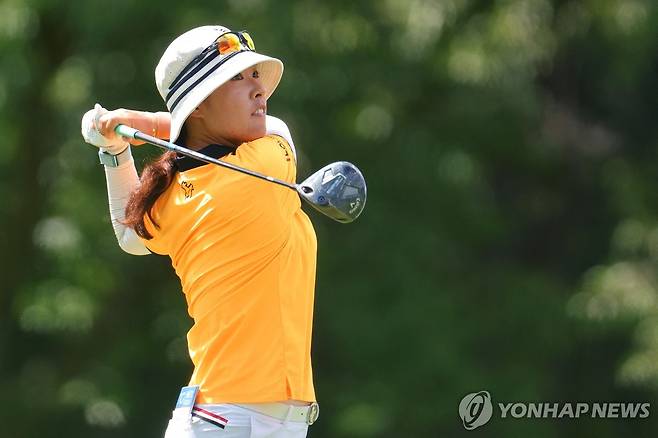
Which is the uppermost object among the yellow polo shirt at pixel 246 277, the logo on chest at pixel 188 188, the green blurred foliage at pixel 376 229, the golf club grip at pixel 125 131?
the green blurred foliage at pixel 376 229

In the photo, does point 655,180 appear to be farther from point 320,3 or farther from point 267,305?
point 267,305

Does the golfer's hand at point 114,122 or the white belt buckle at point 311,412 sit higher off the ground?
the golfer's hand at point 114,122

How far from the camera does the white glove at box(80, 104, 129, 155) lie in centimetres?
357

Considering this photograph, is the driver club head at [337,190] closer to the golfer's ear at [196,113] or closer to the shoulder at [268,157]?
the shoulder at [268,157]

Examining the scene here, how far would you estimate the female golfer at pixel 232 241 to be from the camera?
332 centimetres

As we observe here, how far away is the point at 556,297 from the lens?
9938 millimetres

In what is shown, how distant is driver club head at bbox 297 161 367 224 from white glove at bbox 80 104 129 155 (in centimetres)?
51

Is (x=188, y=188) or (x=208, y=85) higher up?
(x=208, y=85)

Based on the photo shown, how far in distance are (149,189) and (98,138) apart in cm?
22

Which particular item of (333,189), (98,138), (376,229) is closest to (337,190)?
(333,189)

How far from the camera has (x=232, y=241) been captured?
132 inches

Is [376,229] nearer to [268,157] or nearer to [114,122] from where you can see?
[114,122]

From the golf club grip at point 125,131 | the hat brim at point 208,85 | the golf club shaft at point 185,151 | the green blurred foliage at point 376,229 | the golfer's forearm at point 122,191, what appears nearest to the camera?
the golf club shaft at point 185,151

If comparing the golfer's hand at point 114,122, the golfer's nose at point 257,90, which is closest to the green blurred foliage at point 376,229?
the golfer's hand at point 114,122
